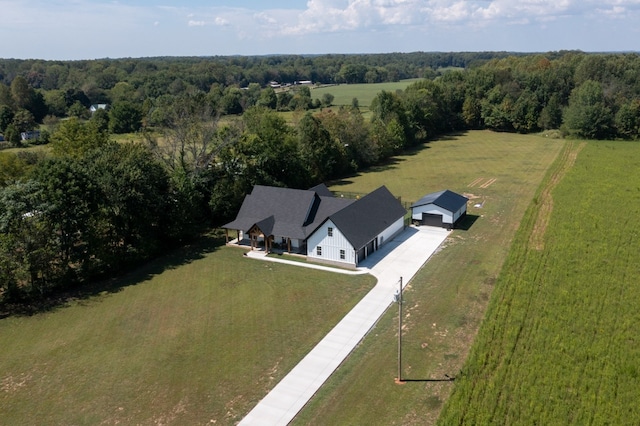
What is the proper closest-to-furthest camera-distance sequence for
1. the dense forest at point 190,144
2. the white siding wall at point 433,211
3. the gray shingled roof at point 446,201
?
the dense forest at point 190,144 → the white siding wall at point 433,211 → the gray shingled roof at point 446,201

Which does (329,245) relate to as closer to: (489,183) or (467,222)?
(467,222)

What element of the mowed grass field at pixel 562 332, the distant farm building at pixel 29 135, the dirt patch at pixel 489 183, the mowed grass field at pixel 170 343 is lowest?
the mowed grass field at pixel 170 343

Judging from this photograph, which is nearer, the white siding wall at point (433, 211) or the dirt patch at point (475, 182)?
the white siding wall at point (433, 211)

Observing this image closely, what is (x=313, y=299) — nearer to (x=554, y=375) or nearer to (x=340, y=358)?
(x=340, y=358)

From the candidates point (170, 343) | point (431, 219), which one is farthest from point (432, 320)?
point (431, 219)

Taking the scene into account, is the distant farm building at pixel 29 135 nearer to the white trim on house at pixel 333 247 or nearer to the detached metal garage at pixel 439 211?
the white trim on house at pixel 333 247

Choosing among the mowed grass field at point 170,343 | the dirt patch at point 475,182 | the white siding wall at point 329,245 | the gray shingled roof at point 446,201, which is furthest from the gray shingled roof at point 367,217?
the dirt patch at point 475,182

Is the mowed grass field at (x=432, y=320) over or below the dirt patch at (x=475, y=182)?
below
